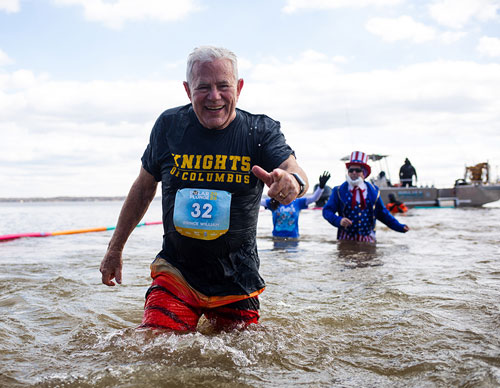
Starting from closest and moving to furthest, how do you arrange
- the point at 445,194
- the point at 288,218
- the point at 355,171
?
the point at 355,171
the point at 288,218
the point at 445,194

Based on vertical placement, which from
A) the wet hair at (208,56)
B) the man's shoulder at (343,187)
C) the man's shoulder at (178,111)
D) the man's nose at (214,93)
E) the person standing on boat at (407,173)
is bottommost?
the man's shoulder at (343,187)

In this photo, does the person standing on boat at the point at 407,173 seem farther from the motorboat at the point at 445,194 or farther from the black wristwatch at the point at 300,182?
the black wristwatch at the point at 300,182

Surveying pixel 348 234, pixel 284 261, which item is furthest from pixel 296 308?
pixel 348 234

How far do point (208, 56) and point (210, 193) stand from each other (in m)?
0.82

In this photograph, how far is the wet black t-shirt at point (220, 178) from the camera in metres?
2.96

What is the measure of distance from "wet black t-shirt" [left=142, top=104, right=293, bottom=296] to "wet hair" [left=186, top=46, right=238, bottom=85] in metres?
0.31

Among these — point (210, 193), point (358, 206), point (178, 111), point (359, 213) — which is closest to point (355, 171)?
point (358, 206)

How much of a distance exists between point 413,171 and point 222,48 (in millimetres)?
28915

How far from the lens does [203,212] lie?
292 centimetres

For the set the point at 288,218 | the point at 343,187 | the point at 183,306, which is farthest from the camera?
the point at 288,218

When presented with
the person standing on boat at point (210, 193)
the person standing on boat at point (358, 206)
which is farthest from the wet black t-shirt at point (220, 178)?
the person standing on boat at point (358, 206)

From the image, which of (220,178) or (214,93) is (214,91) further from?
(220,178)

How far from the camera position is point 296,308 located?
14.4 feet

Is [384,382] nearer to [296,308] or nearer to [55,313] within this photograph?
[296,308]
